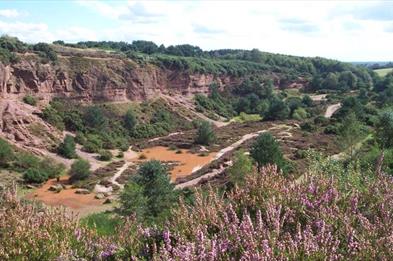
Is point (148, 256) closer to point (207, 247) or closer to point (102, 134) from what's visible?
point (207, 247)

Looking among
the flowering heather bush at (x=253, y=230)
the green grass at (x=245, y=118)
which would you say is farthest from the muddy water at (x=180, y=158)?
the flowering heather bush at (x=253, y=230)

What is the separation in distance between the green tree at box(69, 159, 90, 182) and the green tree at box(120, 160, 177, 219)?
1489cm

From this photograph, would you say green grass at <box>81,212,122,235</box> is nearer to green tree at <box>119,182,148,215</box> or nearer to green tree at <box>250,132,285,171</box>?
green tree at <box>119,182,148,215</box>

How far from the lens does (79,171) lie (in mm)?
56281

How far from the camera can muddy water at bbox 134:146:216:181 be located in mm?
63231

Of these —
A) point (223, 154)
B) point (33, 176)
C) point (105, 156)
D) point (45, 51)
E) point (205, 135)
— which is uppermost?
point (45, 51)

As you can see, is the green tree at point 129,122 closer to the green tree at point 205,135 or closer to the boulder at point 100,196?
the green tree at point 205,135

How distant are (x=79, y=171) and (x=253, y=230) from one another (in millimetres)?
51870

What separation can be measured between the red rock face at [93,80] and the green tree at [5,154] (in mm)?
14032

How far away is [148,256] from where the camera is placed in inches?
306

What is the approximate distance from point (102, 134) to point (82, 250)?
68.9m

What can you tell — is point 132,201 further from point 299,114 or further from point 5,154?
point 299,114

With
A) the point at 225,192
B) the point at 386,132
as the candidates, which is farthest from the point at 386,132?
the point at 225,192

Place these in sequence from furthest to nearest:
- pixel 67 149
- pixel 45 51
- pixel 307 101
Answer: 1. pixel 307 101
2. pixel 45 51
3. pixel 67 149
